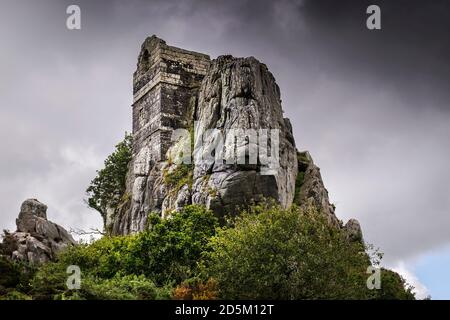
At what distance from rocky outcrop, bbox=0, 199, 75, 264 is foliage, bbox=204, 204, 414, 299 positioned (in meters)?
13.8

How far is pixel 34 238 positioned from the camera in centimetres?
4884

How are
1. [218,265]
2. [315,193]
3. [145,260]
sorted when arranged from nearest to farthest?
1. [218,265]
2. [145,260]
3. [315,193]

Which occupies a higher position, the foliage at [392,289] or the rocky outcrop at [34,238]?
the rocky outcrop at [34,238]

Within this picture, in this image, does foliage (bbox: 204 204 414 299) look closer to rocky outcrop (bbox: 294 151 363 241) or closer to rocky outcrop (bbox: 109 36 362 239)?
rocky outcrop (bbox: 109 36 362 239)

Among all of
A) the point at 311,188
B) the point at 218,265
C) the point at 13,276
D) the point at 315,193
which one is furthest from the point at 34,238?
the point at 315,193

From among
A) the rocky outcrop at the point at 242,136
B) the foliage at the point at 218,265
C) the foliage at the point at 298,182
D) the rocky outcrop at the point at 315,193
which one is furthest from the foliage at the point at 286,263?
the foliage at the point at 298,182

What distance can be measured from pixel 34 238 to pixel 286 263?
21148 millimetres

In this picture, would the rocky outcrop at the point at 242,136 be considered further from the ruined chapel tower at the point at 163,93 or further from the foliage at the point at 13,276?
the foliage at the point at 13,276

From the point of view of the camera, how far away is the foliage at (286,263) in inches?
1351

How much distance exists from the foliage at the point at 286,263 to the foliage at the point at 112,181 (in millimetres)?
25971

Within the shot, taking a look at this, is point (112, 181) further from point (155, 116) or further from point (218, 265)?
point (218, 265)

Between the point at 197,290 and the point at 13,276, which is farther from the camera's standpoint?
the point at 13,276

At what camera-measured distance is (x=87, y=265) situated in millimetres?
44875
